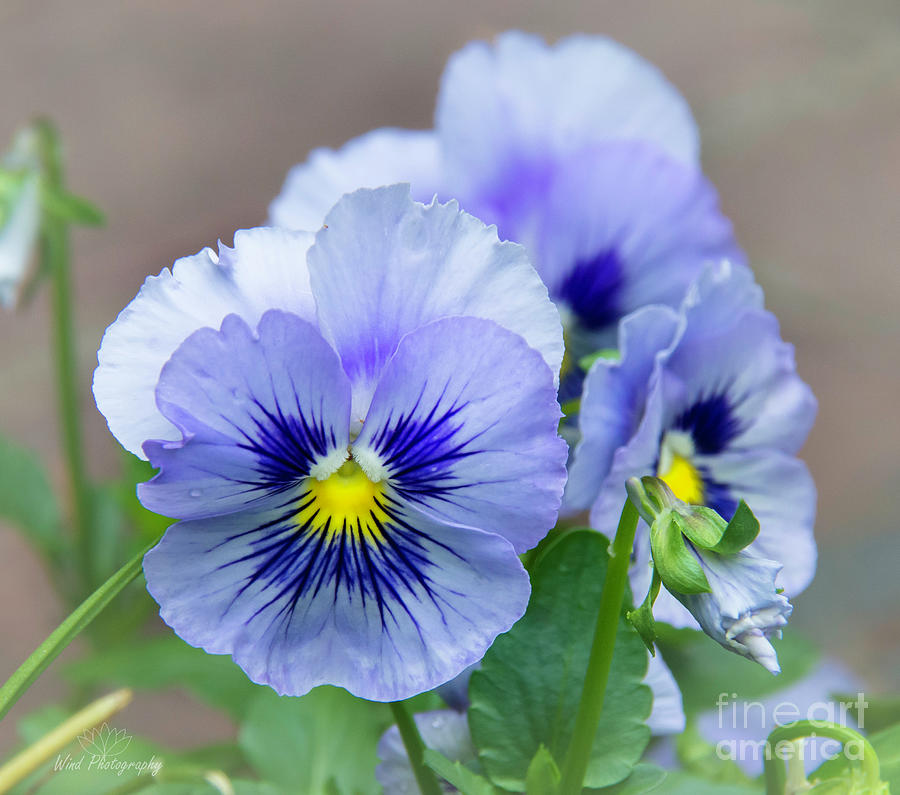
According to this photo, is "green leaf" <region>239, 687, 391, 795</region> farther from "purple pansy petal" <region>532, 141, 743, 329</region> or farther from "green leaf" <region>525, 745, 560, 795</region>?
"purple pansy petal" <region>532, 141, 743, 329</region>

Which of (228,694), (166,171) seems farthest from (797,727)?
(166,171)

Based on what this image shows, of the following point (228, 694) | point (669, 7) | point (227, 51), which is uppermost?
point (669, 7)

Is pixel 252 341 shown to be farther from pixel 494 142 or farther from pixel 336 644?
pixel 494 142

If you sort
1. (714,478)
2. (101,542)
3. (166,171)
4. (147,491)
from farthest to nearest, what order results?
(166,171), (101,542), (714,478), (147,491)

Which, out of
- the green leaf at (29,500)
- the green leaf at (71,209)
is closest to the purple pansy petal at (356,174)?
the green leaf at (71,209)

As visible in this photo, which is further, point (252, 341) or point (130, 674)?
point (130, 674)

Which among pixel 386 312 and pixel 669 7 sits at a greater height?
pixel 669 7
